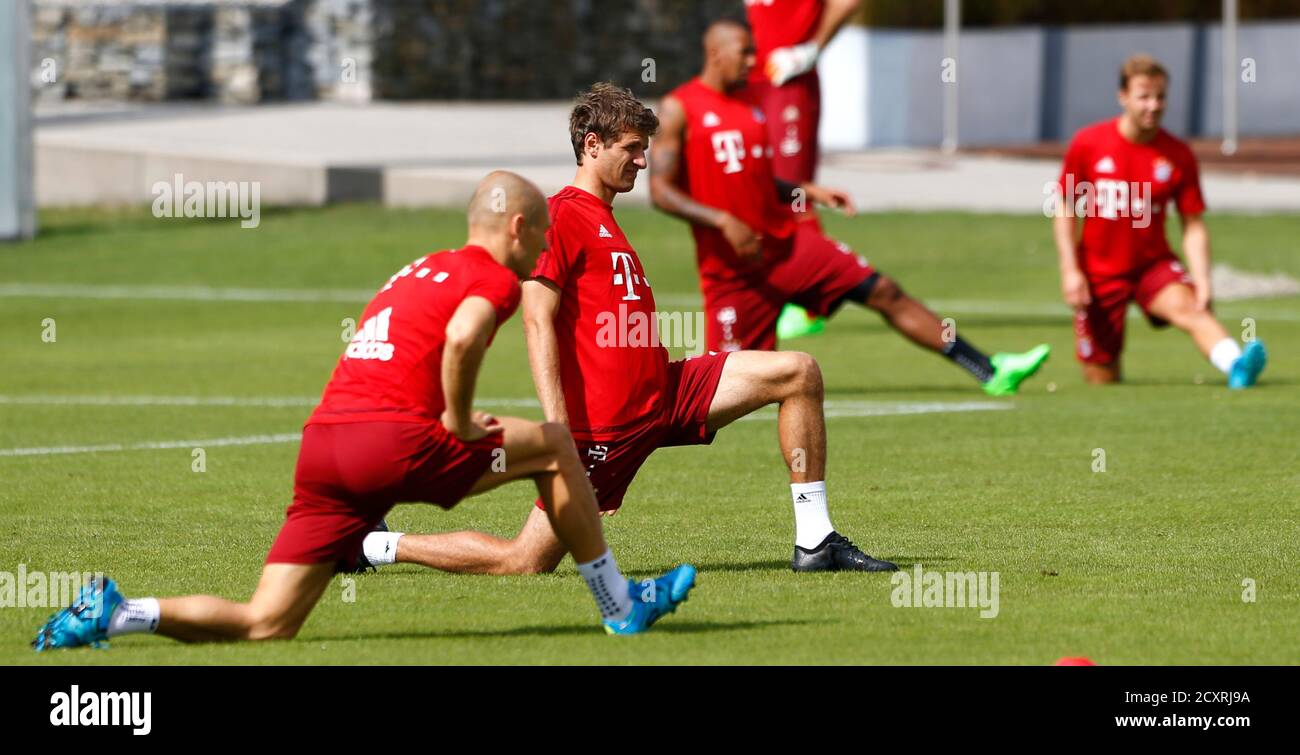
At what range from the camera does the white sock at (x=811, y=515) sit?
856 centimetres

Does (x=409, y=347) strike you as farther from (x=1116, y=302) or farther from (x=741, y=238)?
(x=1116, y=302)

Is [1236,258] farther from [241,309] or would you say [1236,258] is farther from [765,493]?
[765,493]

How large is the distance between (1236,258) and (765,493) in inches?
590

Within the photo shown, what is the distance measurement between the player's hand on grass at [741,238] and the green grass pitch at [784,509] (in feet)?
3.47

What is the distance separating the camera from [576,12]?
38.3 metres

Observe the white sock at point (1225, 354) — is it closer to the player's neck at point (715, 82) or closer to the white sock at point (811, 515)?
the player's neck at point (715, 82)

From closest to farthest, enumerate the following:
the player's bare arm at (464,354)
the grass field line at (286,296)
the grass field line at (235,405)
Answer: the player's bare arm at (464,354)
the grass field line at (235,405)
the grass field line at (286,296)

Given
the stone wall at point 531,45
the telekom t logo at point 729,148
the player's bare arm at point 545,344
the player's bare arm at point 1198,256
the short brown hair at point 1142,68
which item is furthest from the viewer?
the stone wall at point 531,45

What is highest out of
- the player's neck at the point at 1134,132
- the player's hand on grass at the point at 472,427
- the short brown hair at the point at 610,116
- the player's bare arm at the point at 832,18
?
the player's bare arm at the point at 832,18

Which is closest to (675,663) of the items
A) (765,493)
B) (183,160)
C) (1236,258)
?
(765,493)

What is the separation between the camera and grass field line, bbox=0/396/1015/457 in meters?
12.6

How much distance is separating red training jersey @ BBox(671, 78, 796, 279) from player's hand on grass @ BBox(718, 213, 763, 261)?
0.63 meters

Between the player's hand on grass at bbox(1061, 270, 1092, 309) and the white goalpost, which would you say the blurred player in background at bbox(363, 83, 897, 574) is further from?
the white goalpost

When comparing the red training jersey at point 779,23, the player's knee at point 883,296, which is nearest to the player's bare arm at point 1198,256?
the player's knee at point 883,296
